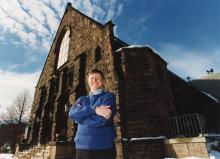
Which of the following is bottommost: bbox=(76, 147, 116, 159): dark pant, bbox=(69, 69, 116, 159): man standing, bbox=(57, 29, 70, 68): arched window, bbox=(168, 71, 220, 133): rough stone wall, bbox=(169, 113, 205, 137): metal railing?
bbox=(76, 147, 116, 159): dark pant

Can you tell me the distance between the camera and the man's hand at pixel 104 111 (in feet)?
7.46

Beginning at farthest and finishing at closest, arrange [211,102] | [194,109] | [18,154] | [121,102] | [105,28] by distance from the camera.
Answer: [211,102] < [194,109] < [18,154] < [105,28] < [121,102]

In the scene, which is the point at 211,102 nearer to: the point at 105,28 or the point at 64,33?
the point at 105,28

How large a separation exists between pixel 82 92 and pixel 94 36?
152 inches

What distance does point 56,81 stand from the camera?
17.0 meters

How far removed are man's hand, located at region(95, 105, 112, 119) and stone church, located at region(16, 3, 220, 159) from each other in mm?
5911

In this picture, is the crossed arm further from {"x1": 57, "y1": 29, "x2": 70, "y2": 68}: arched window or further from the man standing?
{"x1": 57, "y1": 29, "x2": 70, "y2": 68}: arched window

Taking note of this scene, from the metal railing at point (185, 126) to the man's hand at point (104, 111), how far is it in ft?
21.9

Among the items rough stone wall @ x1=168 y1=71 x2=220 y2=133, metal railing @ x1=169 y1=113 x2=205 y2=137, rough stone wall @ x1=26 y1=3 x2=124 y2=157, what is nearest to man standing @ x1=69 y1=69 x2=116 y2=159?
metal railing @ x1=169 y1=113 x2=205 y2=137

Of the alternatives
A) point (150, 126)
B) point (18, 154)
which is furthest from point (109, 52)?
point (18, 154)

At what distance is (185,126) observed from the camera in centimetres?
893

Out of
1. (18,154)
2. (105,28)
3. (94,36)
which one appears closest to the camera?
(105,28)

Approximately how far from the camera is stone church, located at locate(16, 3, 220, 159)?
8984mm

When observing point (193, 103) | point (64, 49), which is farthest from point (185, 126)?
point (64, 49)
